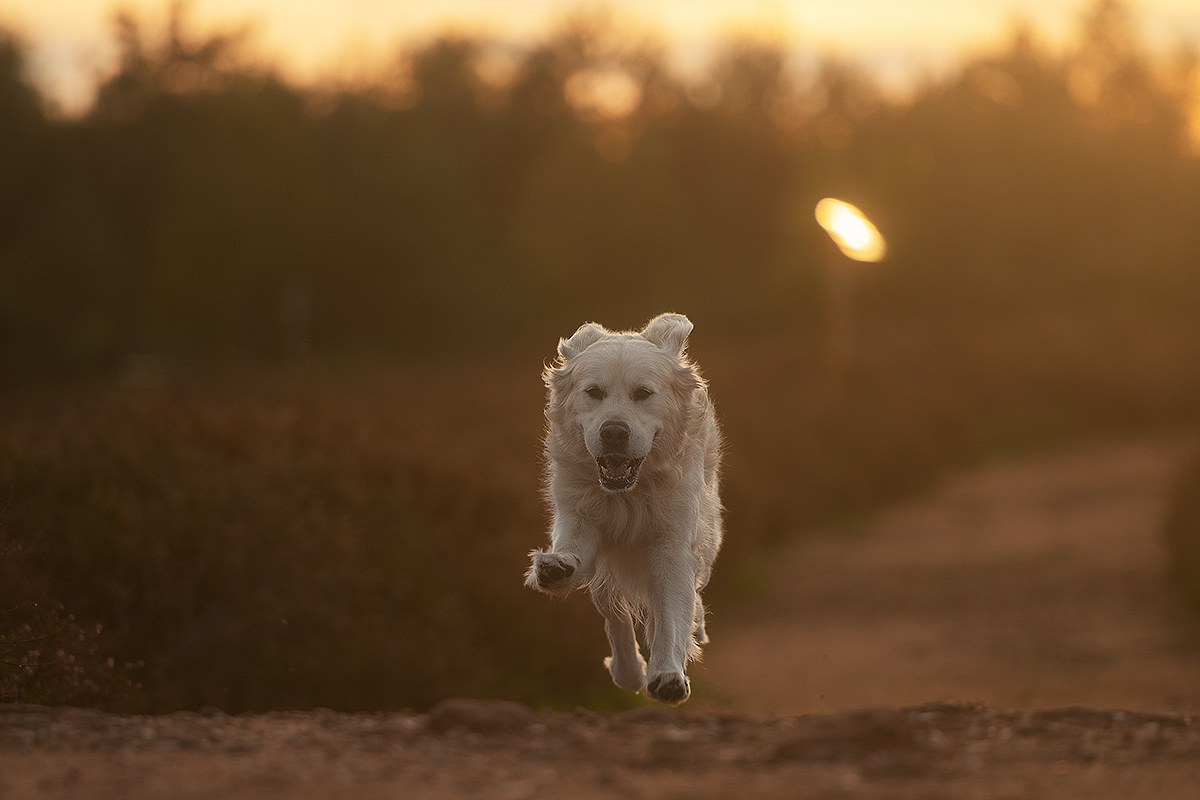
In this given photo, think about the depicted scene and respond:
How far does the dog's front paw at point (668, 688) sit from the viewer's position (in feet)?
18.9

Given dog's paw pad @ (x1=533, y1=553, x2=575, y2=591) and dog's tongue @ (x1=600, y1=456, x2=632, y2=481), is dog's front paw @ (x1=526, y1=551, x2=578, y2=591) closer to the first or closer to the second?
dog's paw pad @ (x1=533, y1=553, x2=575, y2=591)

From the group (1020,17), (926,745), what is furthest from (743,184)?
(926,745)

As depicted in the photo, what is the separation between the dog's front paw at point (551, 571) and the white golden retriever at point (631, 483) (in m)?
0.04

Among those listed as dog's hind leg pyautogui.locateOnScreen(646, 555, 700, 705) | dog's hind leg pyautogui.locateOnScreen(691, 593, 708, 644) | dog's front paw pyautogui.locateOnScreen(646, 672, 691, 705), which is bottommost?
dog's front paw pyautogui.locateOnScreen(646, 672, 691, 705)

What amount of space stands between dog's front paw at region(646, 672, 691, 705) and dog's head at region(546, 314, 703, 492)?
969 mm

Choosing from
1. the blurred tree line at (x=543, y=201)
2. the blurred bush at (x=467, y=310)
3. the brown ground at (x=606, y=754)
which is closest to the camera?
the brown ground at (x=606, y=754)

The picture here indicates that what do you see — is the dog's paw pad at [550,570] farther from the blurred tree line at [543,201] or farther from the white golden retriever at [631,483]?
the blurred tree line at [543,201]

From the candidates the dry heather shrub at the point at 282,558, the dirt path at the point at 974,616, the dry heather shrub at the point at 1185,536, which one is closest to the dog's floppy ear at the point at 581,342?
the dry heather shrub at the point at 282,558

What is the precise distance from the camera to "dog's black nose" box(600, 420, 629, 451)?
6.28 metres

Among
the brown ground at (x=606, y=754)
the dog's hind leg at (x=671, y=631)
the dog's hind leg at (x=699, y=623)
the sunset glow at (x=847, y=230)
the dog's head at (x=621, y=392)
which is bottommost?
the brown ground at (x=606, y=754)

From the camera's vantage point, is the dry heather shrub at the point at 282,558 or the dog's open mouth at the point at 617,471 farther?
the dry heather shrub at the point at 282,558

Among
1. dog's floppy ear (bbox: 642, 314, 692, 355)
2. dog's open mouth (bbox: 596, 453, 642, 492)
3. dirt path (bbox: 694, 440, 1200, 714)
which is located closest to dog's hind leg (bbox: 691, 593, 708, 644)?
dog's open mouth (bbox: 596, 453, 642, 492)

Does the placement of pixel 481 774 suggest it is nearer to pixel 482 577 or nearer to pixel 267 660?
pixel 267 660

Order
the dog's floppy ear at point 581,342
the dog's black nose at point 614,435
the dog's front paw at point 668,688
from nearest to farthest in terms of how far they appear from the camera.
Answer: the dog's front paw at point 668,688, the dog's black nose at point 614,435, the dog's floppy ear at point 581,342
